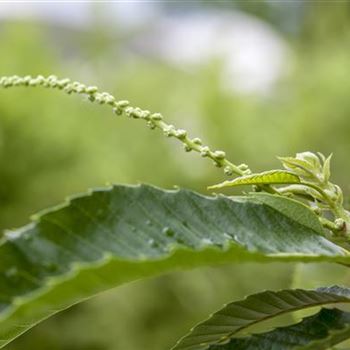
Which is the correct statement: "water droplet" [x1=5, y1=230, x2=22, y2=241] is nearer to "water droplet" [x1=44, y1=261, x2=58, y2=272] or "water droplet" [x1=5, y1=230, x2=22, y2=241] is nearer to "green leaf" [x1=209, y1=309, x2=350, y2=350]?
"water droplet" [x1=44, y1=261, x2=58, y2=272]

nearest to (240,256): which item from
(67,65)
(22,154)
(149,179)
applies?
(22,154)

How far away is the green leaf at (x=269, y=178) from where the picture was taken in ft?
1.88

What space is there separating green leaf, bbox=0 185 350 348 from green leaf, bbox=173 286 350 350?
2.2 inches

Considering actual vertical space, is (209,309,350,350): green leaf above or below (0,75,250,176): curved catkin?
below

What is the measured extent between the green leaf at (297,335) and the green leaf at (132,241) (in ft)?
0.17

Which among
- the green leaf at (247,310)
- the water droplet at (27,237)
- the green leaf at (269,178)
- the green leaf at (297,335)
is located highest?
the green leaf at (269,178)

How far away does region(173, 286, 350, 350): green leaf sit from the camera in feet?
1.90

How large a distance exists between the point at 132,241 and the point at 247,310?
16 cm

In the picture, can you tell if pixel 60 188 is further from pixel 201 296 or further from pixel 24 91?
pixel 201 296

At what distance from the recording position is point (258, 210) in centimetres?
54

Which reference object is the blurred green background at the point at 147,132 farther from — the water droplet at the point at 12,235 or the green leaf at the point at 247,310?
the water droplet at the point at 12,235

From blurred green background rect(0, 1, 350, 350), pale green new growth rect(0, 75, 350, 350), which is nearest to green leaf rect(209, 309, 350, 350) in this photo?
pale green new growth rect(0, 75, 350, 350)

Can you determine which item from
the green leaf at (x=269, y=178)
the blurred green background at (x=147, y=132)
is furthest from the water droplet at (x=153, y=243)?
the blurred green background at (x=147, y=132)

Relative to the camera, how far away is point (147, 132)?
11.5 ft
